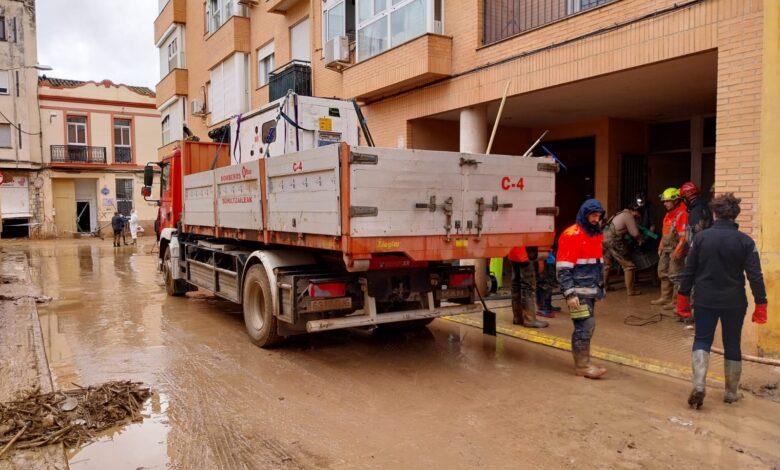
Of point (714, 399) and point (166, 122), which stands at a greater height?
point (166, 122)

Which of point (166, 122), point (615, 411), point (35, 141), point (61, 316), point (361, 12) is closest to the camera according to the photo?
point (615, 411)

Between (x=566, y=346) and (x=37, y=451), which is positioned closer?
(x=37, y=451)

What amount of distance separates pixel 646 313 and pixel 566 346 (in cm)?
245

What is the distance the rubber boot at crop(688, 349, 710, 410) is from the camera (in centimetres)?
477

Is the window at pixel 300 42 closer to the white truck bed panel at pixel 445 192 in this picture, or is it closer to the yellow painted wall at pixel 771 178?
the white truck bed panel at pixel 445 192

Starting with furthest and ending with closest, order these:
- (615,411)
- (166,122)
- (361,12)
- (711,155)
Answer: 1. (166,122)
2. (361,12)
3. (711,155)
4. (615,411)

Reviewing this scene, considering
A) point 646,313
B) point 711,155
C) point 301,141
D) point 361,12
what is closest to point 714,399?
point 646,313

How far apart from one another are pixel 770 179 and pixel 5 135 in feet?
125

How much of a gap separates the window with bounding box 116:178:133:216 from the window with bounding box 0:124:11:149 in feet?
20.2

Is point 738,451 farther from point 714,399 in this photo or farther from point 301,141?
point 301,141

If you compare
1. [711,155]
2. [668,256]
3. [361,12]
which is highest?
[361,12]

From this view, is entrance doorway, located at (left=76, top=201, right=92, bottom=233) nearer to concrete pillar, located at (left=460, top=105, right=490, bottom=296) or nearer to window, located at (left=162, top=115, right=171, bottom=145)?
window, located at (left=162, top=115, right=171, bottom=145)

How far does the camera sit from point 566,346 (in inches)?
270

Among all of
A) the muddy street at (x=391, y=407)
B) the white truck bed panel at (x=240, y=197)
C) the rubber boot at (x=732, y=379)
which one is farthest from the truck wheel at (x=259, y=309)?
the rubber boot at (x=732, y=379)
